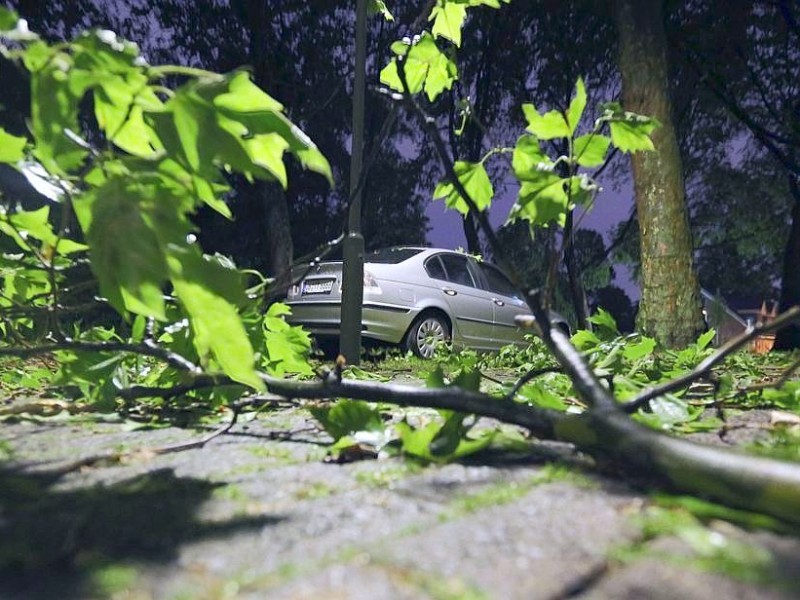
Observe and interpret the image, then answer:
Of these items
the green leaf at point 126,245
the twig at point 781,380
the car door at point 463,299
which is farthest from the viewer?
the car door at point 463,299

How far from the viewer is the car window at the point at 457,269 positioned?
9461 mm

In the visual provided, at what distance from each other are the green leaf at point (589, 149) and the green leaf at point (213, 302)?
1000 mm

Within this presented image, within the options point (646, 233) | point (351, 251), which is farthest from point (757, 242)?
point (351, 251)

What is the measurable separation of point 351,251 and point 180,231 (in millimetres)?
4336

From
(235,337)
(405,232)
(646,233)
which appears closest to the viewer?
(235,337)

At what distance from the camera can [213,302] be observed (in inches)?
46.4

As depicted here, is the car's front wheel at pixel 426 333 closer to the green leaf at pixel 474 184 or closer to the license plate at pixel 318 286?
the license plate at pixel 318 286

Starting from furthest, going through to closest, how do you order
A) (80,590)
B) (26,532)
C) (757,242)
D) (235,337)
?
(757,242), (235,337), (26,532), (80,590)

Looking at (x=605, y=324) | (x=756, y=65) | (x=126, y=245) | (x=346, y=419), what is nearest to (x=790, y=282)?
(x=756, y=65)

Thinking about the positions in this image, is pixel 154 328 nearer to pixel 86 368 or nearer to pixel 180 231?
pixel 86 368

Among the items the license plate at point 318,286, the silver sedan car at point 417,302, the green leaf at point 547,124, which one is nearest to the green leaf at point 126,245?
the green leaf at point 547,124

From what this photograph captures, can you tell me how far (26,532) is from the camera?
1.03 m

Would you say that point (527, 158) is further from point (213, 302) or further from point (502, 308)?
point (502, 308)

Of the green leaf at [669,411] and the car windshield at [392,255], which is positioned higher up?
the car windshield at [392,255]
